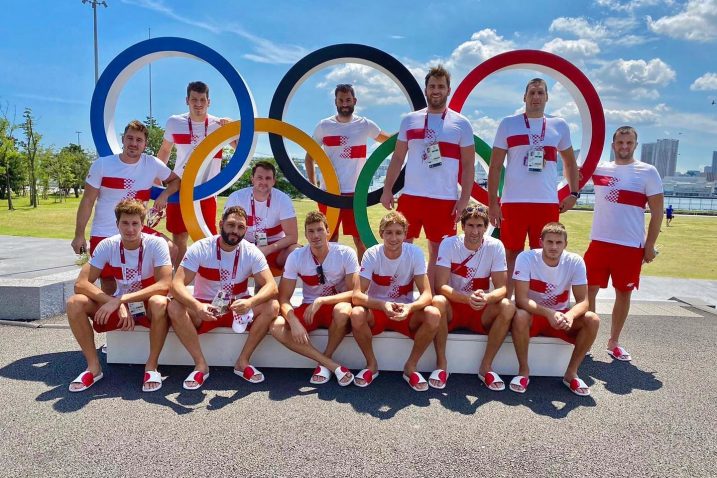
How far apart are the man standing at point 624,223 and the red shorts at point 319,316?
92.2 inches

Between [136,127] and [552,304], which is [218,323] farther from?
[552,304]

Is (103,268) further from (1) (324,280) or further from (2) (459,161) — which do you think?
(2) (459,161)

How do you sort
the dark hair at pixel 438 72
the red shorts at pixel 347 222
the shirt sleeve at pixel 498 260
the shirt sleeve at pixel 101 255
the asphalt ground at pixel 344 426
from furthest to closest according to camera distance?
the red shorts at pixel 347 222, the dark hair at pixel 438 72, the shirt sleeve at pixel 498 260, the shirt sleeve at pixel 101 255, the asphalt ground at pixel 344 426

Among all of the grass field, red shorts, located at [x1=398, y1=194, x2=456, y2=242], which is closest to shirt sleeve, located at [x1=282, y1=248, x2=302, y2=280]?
red shorts, located at [x1=398, y1=194, x2=456, y2=242]

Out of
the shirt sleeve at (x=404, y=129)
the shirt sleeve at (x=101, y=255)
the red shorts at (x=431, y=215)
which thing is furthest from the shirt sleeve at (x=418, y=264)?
the shirt sleeve at (x=101, y=255)

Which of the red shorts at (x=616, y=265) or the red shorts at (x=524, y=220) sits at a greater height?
the red shorts at (x=524, y=220)

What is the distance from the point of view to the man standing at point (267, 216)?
4363 mm

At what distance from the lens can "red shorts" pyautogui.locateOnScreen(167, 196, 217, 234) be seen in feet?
16.9

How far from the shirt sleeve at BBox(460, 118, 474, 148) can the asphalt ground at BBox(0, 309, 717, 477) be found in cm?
199

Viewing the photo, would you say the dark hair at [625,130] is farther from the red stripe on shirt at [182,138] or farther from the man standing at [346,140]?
the red stripe on shirt at [182,138]

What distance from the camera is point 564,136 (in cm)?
408

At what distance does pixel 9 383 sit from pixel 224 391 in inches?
60.4

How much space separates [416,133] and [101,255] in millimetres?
2720

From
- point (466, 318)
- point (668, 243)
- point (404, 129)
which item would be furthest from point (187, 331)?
point (668, 243)
